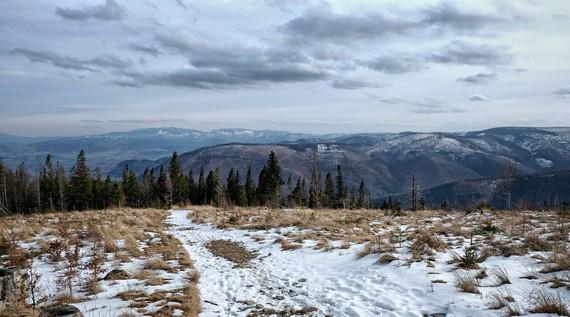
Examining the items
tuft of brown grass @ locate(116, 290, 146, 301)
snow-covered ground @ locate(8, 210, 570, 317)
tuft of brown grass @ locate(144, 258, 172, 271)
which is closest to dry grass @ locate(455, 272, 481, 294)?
snow-covered ground @ locate(8, 210, 570, 317)

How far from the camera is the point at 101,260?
11945 millimetres

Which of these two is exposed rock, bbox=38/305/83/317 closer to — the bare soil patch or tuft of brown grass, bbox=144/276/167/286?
tuft of brown grass, bbox=144/276/167/286

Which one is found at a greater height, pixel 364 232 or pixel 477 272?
pixel 477 272

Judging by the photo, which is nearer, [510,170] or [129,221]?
[129,221]

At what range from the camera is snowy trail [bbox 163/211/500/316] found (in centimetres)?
784

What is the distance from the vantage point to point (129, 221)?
70.1 ft

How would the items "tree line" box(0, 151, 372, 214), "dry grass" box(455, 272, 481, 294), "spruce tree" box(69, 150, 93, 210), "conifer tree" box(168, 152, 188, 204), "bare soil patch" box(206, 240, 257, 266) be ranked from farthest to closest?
"conifer tree" box(168, 152, 188, 204) < "spruce tree" box(69, 150, 93, 210) < "tree line" box(0, 151, 372, 214) < "bare soil patch" box(206, 240, 257, 266) < "dry grass" box(455, 272, 481, 294)

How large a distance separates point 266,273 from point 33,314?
620 centimetres

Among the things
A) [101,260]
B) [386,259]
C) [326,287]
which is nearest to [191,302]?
[326,287]

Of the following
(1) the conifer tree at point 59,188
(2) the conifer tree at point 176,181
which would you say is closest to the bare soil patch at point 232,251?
(2) the conifer tree at point 176,181

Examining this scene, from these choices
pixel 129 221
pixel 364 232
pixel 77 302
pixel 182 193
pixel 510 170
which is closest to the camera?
pixel 77 302

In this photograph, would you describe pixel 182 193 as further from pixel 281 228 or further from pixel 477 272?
pixel 477 272

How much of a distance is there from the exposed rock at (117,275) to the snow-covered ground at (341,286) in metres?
2.05

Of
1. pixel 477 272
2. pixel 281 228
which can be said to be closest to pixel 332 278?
pixel 477 272
